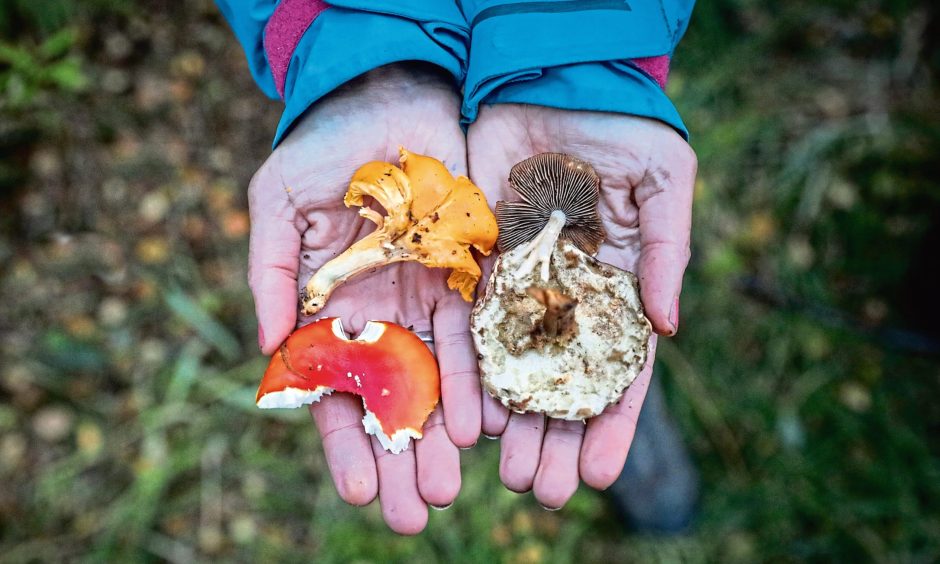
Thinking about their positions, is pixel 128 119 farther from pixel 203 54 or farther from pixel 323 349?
pixel 323 349

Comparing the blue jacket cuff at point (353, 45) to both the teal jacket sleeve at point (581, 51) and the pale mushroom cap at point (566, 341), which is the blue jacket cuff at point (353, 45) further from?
the pale mushroom cap at point (566, 341)

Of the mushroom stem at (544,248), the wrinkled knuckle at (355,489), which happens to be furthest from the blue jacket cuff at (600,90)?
the wrinkled knuckle at (355,489)

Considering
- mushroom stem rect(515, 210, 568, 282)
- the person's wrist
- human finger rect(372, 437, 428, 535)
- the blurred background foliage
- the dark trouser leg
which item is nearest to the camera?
human finger rect(372, 437, 428, 535)

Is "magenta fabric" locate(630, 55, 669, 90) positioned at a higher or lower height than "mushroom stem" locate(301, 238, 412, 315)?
higher

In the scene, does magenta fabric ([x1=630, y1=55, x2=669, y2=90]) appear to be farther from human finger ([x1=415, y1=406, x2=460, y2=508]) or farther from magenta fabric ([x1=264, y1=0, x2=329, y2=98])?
human finger ([x1=415, y1=406, x2=460, y2=508])

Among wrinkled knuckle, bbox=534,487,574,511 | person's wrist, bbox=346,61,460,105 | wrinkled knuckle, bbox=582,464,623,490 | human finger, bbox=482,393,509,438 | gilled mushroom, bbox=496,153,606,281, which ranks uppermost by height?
person's wrist, bbox=346,61,460,105

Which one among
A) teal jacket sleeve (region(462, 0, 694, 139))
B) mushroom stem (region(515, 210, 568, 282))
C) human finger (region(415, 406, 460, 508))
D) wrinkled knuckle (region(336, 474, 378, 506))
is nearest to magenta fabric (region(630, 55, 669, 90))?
teal jacket sleeve (region(462, 0, 694, 139))

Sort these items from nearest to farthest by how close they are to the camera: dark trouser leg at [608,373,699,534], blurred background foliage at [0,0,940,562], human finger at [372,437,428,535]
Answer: human finger at [372,437,428,535], blurred background foliage at [0,0,940,562], dark trouser leg at [608,373,699,534]
